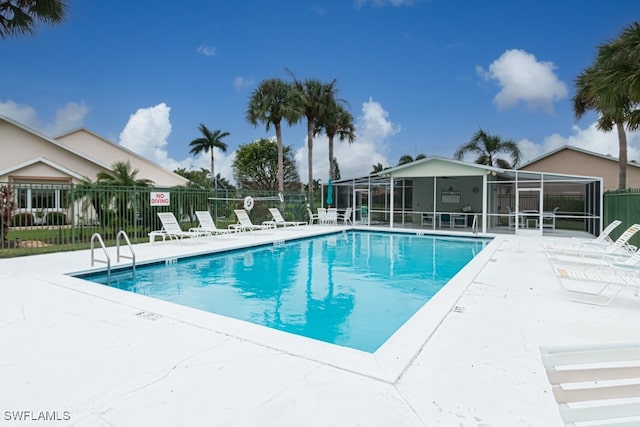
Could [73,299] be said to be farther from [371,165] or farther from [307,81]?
[371,165]

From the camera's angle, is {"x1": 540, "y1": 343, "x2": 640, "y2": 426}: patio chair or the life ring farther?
the life ring

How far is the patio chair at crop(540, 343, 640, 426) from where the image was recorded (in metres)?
1.98

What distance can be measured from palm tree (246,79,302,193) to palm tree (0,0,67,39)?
44.5 ft

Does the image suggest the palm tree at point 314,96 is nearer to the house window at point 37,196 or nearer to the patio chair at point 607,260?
the house window at point 37,196

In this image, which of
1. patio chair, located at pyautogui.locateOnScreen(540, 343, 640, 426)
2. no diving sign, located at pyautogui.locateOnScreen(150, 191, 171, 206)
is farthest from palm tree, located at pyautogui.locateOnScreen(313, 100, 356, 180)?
patio chair, located at pyautogui.locateOnScreen(540, 343, 640, 426)

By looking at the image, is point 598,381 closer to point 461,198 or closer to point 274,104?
point 461,198

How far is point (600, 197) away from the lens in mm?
14992

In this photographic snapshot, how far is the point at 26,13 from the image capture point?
33.7ft

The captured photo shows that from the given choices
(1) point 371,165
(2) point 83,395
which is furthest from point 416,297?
(1) point 371,165

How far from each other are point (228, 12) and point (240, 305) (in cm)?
1773

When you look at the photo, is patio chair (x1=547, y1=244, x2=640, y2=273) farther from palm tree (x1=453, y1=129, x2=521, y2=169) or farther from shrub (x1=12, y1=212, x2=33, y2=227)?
palm tree (x1=453, y1=129, x2=521, y2=169)

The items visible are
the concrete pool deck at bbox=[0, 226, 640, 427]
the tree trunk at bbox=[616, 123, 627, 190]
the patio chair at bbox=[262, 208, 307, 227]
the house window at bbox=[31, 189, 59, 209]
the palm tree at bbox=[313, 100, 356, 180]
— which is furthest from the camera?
the palm tree at bbox=[313, 100, 356, 180]

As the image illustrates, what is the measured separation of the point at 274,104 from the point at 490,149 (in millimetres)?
14265

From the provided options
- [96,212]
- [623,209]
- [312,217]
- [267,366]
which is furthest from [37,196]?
[623,209]
